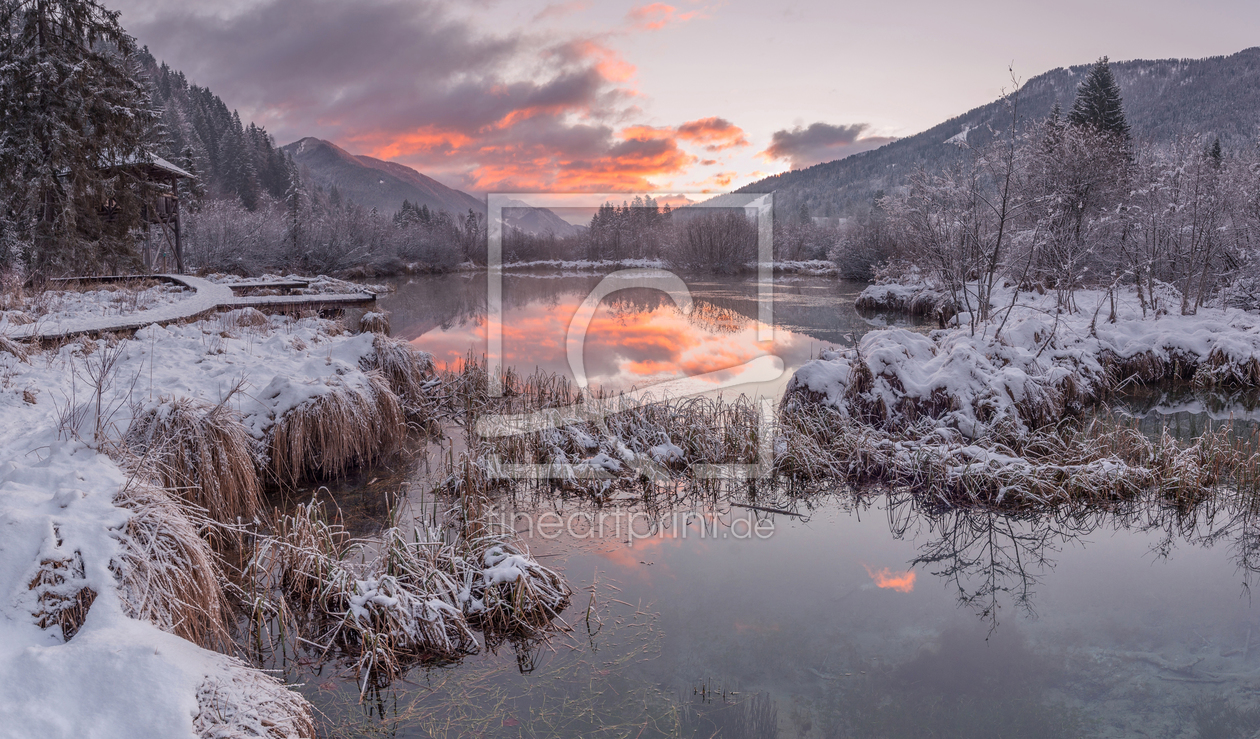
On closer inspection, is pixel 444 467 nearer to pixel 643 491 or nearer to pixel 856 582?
pixel 643 491

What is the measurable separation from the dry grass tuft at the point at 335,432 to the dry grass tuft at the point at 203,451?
87 cm

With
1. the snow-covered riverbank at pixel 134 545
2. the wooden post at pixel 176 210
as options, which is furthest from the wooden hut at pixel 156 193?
the snow-covered riverbank at pixel 134 545

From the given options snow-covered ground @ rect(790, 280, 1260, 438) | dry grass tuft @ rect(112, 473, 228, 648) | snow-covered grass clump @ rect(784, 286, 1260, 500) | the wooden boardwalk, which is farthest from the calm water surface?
the wooden boardwalk

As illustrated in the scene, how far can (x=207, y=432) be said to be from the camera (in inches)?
209

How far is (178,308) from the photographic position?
11820 millimetres

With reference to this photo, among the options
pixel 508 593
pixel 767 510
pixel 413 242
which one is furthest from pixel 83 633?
pixel 413 242

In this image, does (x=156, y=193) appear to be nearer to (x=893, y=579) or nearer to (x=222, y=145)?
(x=893, y=579)

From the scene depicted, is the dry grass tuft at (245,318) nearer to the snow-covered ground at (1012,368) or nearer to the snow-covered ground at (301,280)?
the snow-covered ground at (1012,368)

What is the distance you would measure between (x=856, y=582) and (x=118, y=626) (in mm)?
4816

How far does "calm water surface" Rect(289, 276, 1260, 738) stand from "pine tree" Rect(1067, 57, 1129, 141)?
30709 millimetres

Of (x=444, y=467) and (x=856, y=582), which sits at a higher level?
(x=444, y=467)

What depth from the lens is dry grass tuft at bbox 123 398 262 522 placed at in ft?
16.6

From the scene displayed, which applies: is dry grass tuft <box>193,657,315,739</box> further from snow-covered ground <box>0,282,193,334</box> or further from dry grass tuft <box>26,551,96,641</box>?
snow-covered ground <box>0,282,193,334</box>

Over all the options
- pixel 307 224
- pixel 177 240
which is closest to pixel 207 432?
pixel 177 240
